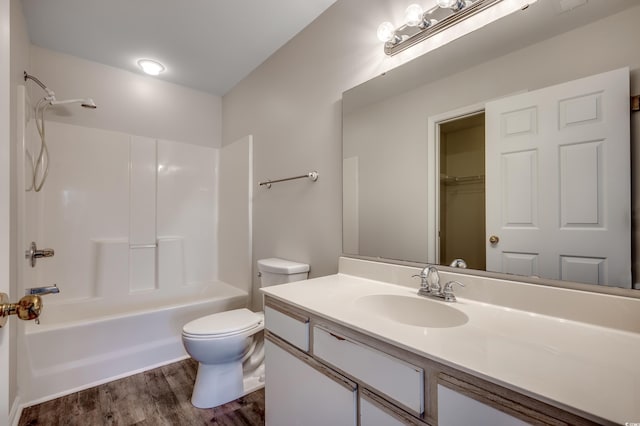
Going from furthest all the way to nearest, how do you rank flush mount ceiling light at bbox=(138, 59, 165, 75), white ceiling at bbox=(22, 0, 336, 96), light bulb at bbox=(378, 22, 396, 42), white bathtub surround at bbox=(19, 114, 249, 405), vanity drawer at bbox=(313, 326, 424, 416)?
flush mount ceiling light at bbox=(138, 59, 165, 75) → white bathtub surround at bbox=(19, 114, 249, 405) → white ceiling at bbox=(22, 0, 336, 96) → light bulb at bbox=(378, 22, 396, 42) → vanity drawer at bbox=(313, 326, 424, 416)

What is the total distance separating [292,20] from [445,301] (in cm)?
193

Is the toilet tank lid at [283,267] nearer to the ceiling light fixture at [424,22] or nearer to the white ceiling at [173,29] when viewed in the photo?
the ceiling light fixture at [424,22]

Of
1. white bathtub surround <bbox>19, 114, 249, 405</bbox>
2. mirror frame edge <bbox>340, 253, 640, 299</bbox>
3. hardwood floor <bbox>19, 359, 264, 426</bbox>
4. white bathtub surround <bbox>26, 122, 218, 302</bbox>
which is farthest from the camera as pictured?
white bathtub surround <bbox>26, 122, 218, 302</bbox>

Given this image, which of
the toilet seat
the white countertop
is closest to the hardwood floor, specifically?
the toilet seat

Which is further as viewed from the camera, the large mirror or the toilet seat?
the toilet seat

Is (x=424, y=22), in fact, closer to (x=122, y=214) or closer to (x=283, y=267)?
(x=283, y=267)

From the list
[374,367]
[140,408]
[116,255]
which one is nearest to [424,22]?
[374,367]

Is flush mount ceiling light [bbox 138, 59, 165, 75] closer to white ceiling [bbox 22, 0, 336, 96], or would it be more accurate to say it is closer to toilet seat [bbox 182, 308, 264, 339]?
white ceiling [bbox 22, 0, 336, 96]

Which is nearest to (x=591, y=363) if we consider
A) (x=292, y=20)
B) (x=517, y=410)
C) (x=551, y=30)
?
(x=517, y=410)

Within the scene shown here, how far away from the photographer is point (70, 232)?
231 centimetres

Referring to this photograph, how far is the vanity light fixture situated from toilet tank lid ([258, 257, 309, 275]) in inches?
52.2

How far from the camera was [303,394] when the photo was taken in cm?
110

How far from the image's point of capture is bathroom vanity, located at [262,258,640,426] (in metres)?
0.57

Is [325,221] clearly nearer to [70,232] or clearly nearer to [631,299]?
[631,299]
